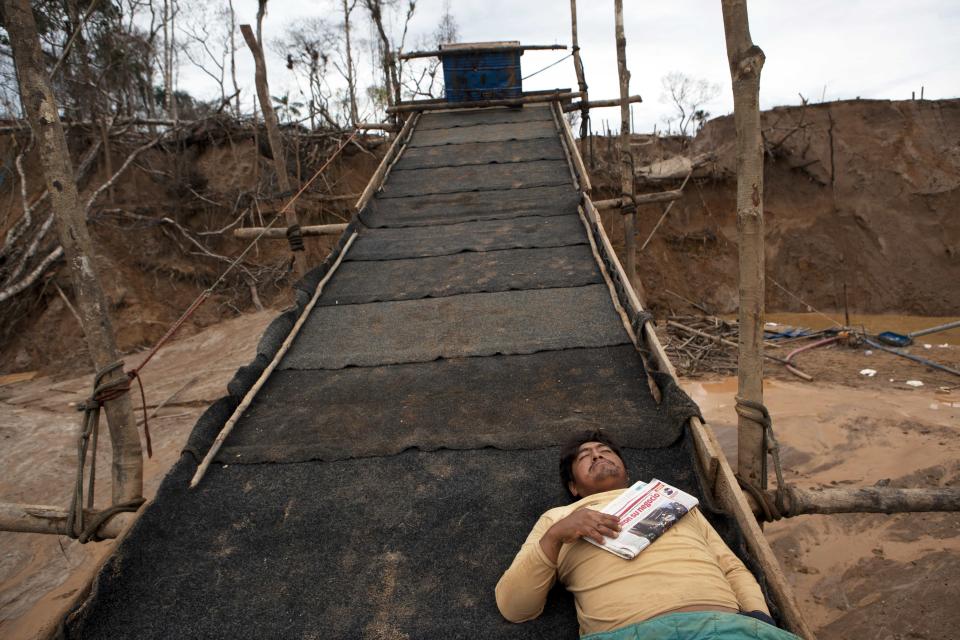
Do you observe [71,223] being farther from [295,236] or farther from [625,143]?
[625,143]

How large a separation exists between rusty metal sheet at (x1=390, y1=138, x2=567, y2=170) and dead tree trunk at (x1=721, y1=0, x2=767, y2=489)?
392cm

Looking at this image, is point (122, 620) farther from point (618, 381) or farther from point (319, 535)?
point (618, 381)

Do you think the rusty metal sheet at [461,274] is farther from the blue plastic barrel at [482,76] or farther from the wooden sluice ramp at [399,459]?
the blue plastic barrel at [482,76]

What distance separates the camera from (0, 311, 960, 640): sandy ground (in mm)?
3781

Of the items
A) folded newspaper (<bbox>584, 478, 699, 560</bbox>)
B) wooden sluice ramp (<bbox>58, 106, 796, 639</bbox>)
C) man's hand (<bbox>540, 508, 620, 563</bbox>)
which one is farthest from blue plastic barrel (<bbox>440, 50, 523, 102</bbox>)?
man's hand (<bbox>540, 508, 620, 563</bbox>)

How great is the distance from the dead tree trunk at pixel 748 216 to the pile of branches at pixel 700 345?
582 cm

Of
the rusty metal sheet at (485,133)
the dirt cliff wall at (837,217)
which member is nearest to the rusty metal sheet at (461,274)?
the rusty metal sheet at (485,133)

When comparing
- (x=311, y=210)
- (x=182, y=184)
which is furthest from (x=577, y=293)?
(x=182, y=184)

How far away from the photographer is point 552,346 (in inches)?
125

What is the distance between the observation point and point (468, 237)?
470 cm

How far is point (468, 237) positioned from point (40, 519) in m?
3.14

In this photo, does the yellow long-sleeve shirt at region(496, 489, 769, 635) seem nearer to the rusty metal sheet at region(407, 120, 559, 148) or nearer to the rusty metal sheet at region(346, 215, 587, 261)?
the rusty metal sheet at region(346, 215, 587, 261)

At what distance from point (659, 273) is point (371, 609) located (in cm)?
1162

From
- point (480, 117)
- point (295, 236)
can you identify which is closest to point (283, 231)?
point (295, 236)
